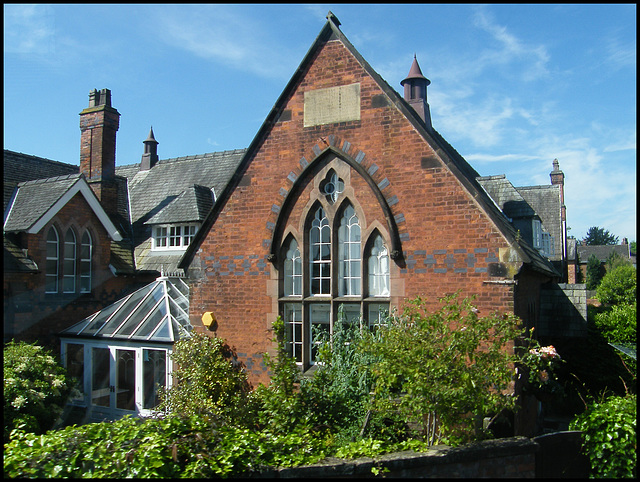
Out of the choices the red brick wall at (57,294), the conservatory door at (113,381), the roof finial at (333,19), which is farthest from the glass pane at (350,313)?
the red brick wall at (57,294)

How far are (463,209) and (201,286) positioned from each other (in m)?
6.83

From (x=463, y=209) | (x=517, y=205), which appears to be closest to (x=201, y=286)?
(x=463, y=209)

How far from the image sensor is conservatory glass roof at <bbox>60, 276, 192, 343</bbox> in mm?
14500

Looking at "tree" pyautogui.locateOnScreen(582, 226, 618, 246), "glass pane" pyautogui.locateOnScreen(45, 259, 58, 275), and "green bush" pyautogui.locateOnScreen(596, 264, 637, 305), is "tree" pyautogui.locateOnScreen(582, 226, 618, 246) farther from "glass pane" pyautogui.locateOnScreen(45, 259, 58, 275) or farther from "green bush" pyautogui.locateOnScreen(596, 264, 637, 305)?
"glass pane" pyautogui.locateOnScreen(45, 259, 58, 275)

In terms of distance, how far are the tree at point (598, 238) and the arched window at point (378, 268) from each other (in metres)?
108

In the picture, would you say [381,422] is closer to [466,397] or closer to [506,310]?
[466,397]

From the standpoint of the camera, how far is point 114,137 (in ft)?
64.4

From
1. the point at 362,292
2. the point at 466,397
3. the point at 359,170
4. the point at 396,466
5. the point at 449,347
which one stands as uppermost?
the point at 359,170

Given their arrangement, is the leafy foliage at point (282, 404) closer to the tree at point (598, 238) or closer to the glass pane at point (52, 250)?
the glass pane at point (52, 250)

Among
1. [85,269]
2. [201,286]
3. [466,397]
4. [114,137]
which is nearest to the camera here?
[466,397]

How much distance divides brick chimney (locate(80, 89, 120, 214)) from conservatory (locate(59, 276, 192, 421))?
15.5ft

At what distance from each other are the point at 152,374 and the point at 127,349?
41.7 inches

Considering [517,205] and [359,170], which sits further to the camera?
[517,205]

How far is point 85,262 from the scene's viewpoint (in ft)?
58.4
